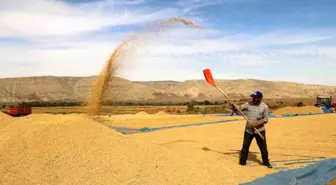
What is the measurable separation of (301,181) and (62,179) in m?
2.67

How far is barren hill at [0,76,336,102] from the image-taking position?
90431 millimetres

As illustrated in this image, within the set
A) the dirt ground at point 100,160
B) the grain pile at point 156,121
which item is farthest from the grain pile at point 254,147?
the grain pile at point 156,121

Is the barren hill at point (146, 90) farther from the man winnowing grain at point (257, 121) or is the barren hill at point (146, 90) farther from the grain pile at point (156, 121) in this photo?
the man winnowing grain at point (257, 121)

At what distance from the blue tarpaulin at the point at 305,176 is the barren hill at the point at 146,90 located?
80.8 m

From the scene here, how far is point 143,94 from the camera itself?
95500mm

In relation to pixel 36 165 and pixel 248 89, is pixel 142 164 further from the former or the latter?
pixel 248 89

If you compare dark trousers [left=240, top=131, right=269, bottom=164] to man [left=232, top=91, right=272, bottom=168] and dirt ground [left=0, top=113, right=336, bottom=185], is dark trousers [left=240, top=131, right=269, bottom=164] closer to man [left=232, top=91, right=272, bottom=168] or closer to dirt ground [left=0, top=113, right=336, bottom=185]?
man [left=232, top=91, right=272, bottom=168]

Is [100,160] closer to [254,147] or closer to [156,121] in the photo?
[254,147]

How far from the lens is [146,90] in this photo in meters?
99.0

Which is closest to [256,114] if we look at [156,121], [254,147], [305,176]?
[305,176]

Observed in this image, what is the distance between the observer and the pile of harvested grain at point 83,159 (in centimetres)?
435

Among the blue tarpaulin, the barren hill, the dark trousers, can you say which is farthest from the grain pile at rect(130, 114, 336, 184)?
the barren hill

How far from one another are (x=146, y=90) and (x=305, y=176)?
311ft

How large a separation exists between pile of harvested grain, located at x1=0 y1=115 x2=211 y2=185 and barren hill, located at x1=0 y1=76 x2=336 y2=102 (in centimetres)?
7998
